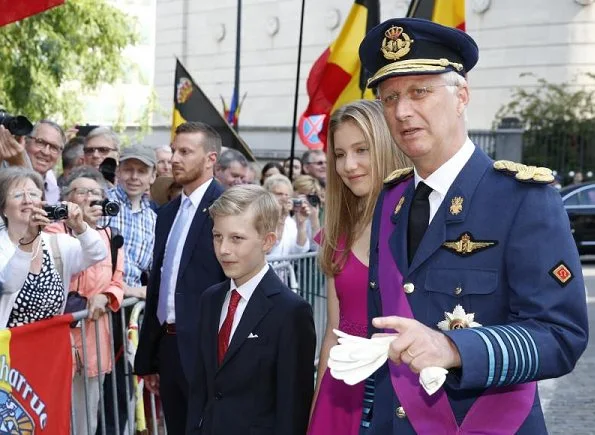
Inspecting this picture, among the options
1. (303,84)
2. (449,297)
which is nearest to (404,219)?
(449,297)

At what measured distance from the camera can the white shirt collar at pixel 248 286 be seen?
15.2 feet

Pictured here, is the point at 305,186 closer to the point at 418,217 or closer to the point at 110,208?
the point at 110,208

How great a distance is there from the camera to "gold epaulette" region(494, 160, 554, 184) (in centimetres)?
281

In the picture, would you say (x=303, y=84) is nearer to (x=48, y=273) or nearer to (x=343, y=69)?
(x=343, y=69)

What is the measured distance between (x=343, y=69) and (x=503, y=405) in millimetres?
7712

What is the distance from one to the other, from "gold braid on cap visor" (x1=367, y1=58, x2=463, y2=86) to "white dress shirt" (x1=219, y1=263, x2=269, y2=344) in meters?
1.86

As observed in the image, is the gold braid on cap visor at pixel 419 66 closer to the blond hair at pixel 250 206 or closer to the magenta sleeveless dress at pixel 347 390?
the magenta sleeveless dress at pixel 347 390

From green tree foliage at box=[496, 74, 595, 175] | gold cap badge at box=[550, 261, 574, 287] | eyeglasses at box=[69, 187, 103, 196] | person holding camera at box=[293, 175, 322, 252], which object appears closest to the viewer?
gold cap badge at box=[550, 261, 574, 287]

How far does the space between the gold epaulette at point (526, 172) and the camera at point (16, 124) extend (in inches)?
152

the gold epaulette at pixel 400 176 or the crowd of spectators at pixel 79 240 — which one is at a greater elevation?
the gold epaulette at pixel 400 176

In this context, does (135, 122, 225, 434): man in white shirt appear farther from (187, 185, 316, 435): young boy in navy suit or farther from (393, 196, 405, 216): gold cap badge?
(393, 196, 405, 216): gold cap badge

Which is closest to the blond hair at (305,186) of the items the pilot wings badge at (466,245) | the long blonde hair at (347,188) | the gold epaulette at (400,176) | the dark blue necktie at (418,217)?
the long blonde hair at (347,188)

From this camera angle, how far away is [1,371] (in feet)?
15.8

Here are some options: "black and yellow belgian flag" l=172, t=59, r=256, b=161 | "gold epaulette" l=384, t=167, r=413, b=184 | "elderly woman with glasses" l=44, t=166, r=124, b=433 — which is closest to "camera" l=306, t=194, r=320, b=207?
"black and yellow belgian flag" l=172, t=59, r=256, b=161
